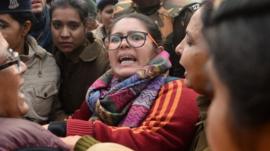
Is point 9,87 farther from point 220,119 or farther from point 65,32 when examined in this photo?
point 65,32

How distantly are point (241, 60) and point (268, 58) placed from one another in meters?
0.03

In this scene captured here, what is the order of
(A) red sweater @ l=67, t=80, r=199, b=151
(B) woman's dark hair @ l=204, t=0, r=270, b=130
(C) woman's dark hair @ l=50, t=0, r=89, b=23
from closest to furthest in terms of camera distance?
(B) woman's dark hair @ l=204, t=0, r=270, b=130 → (A) red sweater @ l=67, t=80, r=199, b=151 → (C) woman's dark hair @ l=50, t=0, r=89, b=23

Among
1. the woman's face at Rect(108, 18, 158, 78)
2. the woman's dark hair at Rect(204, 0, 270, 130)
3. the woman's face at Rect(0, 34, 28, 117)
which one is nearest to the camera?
the woman's dark hair at Rect(204, 0, 270, 130)

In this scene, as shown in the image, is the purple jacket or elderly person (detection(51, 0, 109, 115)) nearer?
the purple jacket

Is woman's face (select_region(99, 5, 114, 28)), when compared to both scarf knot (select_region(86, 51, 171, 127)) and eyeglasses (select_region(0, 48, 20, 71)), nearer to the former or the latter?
scarf knot (select_region(86, 51, 171, 127))

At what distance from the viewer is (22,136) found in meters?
1.09

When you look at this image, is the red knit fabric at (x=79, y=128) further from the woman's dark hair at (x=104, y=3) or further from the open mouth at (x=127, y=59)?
the woman's dark hair at (x=104, y=3)

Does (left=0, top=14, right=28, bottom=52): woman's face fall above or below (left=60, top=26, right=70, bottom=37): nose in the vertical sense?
above

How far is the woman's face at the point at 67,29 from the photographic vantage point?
7.88 ft

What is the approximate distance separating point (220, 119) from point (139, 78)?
1231mm

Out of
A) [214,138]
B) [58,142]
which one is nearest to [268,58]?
[214,138]

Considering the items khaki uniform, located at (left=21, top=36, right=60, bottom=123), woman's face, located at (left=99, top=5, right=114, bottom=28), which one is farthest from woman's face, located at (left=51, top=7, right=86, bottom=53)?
woman's face, located at (left=99, top=5, right=114, bottom=28)

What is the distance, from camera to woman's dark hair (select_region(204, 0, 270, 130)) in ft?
1.68

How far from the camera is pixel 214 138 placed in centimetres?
61
